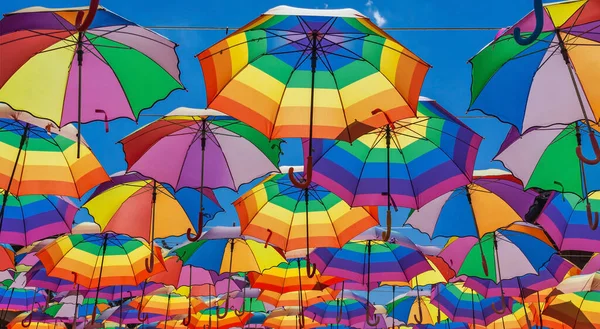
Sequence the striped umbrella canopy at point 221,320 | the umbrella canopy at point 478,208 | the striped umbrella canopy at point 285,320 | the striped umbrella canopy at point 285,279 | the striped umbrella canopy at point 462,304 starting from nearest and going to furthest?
the umbrella canopy at point 478,208 → the striped umbrella canopy at point 285,279 → the striped umbrella canopy at point 462,304 → the striped umbrella canopy at point 221,320 → the striped umbrella canopy at point 285,320

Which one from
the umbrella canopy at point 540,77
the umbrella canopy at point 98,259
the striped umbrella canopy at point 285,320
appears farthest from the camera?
the striped umbrella canopy at point 285,320

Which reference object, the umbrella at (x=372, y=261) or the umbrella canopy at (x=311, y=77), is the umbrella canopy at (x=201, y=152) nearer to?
the umbrella canopy at (x=311, y=77)

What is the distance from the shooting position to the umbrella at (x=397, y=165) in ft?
20.7

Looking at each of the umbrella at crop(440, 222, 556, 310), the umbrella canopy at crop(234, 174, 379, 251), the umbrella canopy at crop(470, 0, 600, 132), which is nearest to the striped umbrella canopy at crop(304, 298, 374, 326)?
the umbrella at crop(440, 222, 556, 310)

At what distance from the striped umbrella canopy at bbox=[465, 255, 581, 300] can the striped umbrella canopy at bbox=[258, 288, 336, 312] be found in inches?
131

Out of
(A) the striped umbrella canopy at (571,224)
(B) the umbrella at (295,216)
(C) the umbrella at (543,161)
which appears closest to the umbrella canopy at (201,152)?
(B) the umbrella at (295,216)

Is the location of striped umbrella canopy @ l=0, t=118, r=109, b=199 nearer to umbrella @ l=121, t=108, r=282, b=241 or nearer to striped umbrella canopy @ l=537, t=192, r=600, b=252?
umbrella @ l=121, t=108, r=282, b=241

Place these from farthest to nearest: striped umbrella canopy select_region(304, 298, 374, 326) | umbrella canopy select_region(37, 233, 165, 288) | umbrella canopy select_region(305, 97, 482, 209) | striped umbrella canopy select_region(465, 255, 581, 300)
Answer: striped umbrella canopy select_region(304, 298, 374, 326) < striped umbrella canopy select_region(465, 255, 581, 300) < umbrella canopy select_region(37, 233, 165, 288) < umbrella canopy select_region(305, 97, 482, 209)

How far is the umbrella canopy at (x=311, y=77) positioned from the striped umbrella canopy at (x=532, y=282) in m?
4.84

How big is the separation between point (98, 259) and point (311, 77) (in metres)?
5.83

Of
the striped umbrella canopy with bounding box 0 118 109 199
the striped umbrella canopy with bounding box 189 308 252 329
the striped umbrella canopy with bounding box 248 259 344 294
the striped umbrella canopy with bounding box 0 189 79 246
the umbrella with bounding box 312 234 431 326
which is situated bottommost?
the striped umbrella canopy with bounding box 189 308 252 329

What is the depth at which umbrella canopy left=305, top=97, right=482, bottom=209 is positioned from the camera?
Result: 6.30 m

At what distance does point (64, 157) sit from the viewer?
6781 millimetres

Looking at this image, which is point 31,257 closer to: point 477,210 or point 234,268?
point 234,268
